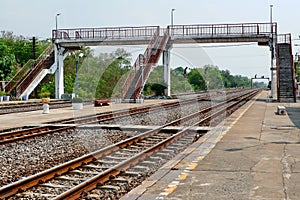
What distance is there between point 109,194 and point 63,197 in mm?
980

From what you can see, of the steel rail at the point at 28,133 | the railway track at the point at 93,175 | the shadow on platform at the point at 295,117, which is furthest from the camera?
the shadow on platform at the point at 295,117

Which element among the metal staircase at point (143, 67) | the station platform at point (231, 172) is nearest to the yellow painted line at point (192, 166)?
the station platform at point (231, 172)

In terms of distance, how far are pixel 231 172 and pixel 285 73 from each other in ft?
113

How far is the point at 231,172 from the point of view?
26.2 feet

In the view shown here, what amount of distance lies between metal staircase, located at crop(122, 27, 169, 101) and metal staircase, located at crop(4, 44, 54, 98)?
10.2 meters

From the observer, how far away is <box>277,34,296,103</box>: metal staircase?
3790 cm

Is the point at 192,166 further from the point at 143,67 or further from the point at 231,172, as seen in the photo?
the point at 143,67

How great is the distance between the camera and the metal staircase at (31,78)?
41.2 m

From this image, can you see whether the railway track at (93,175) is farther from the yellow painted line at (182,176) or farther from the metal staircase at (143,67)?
the metal staircase at (143,67)

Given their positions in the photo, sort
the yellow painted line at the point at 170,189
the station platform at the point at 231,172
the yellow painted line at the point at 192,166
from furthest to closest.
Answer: the yellow painted line at the point at 192,166 < the yellow painted line at the point at 170,189 < the station platform at the point at 231,172

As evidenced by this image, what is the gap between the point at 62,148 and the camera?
11.8 metres

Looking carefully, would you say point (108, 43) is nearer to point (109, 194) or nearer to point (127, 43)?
point (127, 43)

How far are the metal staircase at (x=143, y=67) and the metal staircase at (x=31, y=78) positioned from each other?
33.4 feet

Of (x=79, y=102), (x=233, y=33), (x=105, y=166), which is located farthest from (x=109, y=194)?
(x=233, y=33)
